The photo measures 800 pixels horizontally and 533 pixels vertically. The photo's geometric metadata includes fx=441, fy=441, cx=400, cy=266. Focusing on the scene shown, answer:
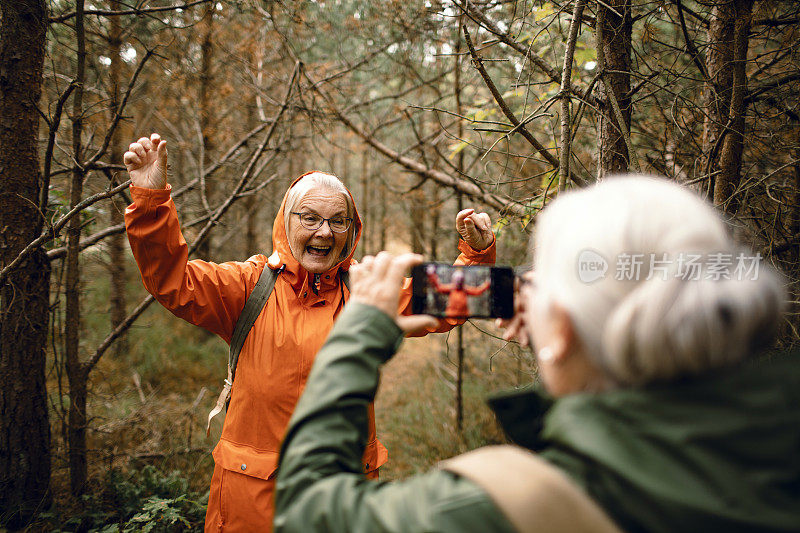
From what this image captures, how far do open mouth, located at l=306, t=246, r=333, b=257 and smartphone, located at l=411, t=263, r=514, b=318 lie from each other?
3.25ft

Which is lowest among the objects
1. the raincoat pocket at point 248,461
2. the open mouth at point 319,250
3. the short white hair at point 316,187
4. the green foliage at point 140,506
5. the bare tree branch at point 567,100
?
the green foliage at point 140,506

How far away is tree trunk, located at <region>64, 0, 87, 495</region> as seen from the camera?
Result: 2.66 meters

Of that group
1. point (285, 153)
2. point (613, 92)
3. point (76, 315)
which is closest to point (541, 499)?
point (613, 92)

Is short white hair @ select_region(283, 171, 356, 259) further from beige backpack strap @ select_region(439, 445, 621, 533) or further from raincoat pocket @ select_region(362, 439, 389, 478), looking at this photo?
beige backpack strap @ select_region(439, 445, 621, 533)

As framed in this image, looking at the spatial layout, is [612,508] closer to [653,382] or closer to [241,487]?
[653,382]

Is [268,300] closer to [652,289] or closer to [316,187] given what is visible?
[316,187]

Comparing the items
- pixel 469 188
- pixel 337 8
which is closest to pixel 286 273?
pixel 469 188

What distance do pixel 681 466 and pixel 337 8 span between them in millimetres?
7502

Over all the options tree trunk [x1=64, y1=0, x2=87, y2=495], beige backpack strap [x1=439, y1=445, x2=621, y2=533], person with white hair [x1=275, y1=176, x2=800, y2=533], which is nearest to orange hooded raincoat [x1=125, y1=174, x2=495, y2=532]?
person with white hair [x1=275, y1=176, x2=800, y2=533]

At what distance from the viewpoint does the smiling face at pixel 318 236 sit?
7.38 ft

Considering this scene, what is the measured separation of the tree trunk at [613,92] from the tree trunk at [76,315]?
2.94m

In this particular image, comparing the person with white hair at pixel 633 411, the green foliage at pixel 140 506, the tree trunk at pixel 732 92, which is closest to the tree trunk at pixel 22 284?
the green foliage at pixel 140 506

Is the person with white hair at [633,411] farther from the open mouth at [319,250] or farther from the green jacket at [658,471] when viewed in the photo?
the open mouth at [319,250]

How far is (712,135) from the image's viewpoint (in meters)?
2.93
